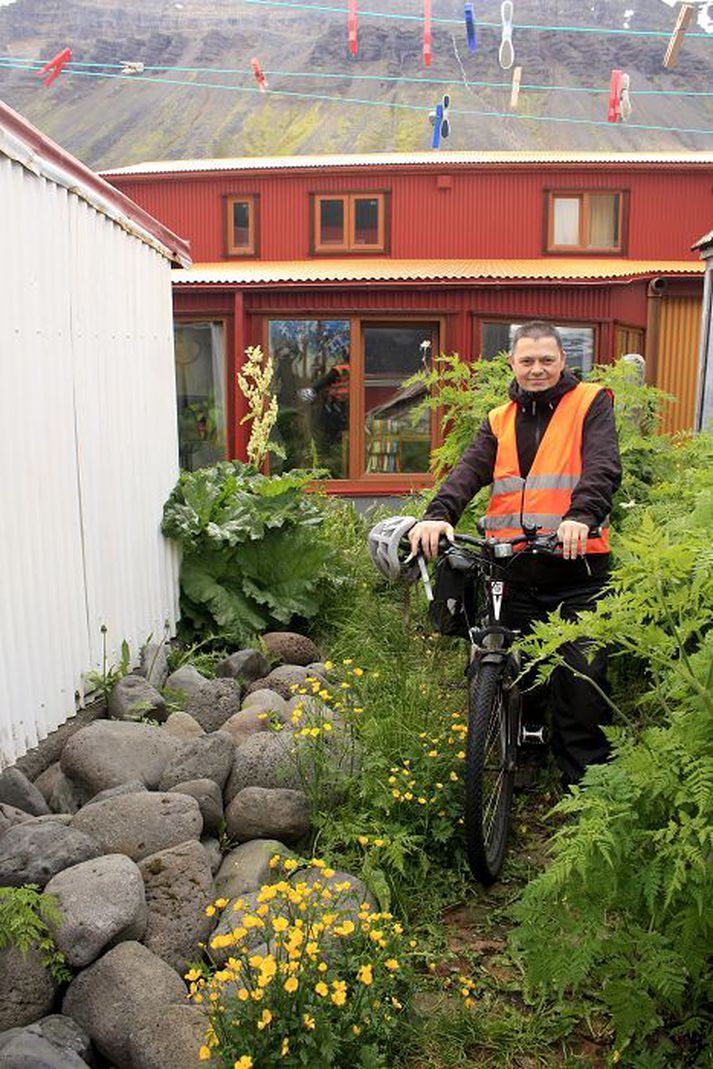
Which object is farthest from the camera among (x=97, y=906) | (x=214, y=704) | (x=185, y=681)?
(x=185, y=681)

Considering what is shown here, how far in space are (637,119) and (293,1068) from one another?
10223 centimetres

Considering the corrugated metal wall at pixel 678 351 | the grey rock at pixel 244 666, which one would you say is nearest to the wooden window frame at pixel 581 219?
the corrugated metal wall at pixel 678 351

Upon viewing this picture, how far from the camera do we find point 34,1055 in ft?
9.28

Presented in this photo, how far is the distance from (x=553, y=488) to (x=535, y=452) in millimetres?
206

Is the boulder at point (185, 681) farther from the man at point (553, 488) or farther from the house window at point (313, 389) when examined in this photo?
the house window at point (313, 389)

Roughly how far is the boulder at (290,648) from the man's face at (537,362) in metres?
2.79

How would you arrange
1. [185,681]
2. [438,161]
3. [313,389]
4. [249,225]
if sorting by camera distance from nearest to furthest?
[185,681] → [313,389] → [438,161] → [249,225]

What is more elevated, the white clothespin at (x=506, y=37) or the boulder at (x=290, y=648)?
the white clothespin at (x=506, y=37)

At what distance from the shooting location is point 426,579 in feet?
13.2

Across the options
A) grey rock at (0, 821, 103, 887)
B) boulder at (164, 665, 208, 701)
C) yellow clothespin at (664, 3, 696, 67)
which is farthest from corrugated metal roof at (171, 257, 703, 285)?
grey rock at (0, 821, 103, 887)

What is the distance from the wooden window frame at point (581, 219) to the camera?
60.1ft

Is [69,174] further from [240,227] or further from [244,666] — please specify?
[240,227]

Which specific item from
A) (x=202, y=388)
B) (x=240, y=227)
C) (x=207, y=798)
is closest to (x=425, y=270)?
(x=202, y=388)

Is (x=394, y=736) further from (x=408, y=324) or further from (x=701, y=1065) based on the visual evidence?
(x=408, y=324)
